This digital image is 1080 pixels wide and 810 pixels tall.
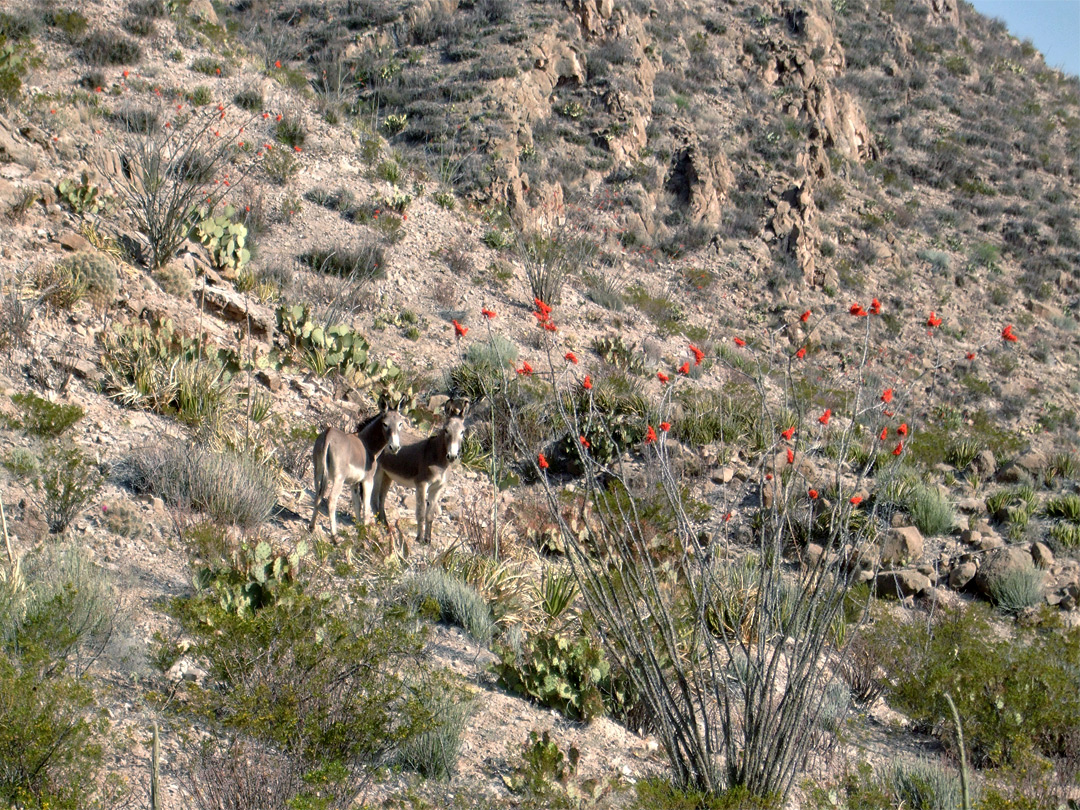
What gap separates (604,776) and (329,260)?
11447 mm

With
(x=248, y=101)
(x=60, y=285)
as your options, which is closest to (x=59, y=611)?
(x=60, y=285)

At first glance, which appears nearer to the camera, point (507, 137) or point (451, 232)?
point (451, 232)

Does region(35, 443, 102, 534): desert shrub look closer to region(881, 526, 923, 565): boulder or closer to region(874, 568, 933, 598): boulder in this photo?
region(874, 568, 933, 598): boulder

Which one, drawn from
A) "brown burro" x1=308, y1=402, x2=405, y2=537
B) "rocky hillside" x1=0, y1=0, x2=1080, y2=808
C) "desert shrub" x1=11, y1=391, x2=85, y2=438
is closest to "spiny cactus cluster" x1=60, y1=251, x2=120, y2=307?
"rocky hillside" x1=0, y1=0, x2=1080, y2=808

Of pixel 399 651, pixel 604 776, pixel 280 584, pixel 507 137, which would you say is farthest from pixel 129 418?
pixel 507 137

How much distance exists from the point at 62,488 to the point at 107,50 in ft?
49.8

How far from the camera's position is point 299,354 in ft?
36.0

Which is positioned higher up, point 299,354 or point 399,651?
point 399,651

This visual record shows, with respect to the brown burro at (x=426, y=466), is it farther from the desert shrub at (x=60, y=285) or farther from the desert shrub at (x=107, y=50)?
the desert shrub at (x=107, y=50)

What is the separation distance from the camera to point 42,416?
7.07 metres

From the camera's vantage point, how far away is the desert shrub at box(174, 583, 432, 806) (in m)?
4.14

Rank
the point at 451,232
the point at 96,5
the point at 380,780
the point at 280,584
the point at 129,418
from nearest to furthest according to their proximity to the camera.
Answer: the point at 380,780
the point at 280,584
the point at 129,418
the point at 451,232
the point at 96,5

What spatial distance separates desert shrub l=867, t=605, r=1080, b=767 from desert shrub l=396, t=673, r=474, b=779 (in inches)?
148

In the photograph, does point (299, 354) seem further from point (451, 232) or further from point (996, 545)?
point (996, 545)
